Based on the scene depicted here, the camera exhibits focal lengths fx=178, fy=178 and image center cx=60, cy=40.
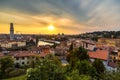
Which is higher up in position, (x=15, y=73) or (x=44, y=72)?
(x=44, y=72)

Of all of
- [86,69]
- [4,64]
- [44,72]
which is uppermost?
[44,72]

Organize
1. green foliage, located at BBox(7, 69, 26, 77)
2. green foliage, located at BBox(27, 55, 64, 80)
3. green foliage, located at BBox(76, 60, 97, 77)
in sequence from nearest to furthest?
green foliage, located at BBox(27, 55, 64, 80) → green foliage, located at BBox(76, 60, 97, 77) → green foliage, located at BBox(7, 69, 26, 77)

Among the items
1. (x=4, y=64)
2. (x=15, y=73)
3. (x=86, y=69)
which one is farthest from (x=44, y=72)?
(x=4, y=64)

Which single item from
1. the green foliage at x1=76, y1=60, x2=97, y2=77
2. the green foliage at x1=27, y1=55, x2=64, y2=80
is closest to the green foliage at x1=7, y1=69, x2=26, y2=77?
the green foliage at x1=76, y1=60, x2=97, y2=77

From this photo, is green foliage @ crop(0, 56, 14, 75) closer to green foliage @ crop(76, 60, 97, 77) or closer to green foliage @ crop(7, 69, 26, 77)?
green foliage @ crop(7, 69, 26, 77)

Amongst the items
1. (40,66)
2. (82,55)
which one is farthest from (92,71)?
(40,66)

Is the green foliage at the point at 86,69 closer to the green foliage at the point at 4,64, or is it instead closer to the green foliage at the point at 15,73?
the green foliage at the point at 15,73

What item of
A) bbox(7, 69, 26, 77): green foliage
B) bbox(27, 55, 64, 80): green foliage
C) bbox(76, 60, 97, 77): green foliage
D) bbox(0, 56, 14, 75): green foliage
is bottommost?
bbox(7, 69, 26, 77): green foliage

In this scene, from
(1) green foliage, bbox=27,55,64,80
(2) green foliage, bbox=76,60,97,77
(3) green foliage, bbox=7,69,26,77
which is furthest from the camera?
(3) green foliage, bbox=7,69,26,77

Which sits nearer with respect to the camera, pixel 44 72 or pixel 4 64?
→ pixel 44 72

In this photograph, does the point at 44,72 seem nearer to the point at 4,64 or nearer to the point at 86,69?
the point at 86,69

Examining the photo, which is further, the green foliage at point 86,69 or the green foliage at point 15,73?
the green foliage at point 15,73

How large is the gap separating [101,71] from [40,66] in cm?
1622

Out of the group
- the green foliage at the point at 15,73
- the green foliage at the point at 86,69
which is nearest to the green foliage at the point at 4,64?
the green foliage at the point at 15,73
